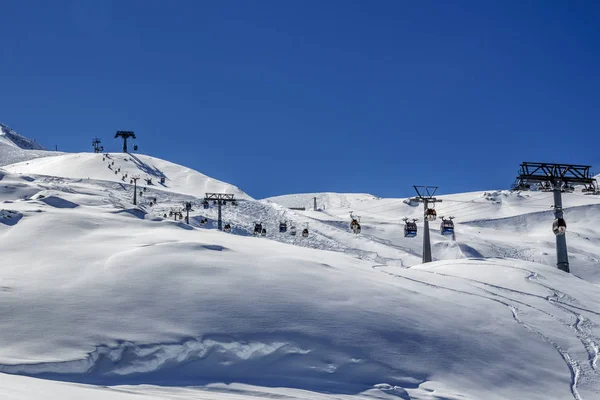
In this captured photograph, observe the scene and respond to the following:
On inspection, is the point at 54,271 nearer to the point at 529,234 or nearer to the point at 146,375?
the point at 146,375

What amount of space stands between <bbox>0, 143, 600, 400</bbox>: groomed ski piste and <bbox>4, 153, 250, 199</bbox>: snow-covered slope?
62.2 m

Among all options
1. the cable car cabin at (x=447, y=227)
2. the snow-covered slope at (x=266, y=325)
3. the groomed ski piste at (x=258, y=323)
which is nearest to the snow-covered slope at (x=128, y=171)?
the cable car cabin at (x=447, y=227)

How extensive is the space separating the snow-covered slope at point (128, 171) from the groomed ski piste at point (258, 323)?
62159mm

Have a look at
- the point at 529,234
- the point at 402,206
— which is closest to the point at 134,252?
the point at 529,234

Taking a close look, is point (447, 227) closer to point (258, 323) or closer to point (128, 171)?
point (258, 323)

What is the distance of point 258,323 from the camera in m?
11.1

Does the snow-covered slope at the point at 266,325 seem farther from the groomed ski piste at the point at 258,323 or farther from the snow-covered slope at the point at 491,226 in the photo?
the snow-covered slope at the point at 491,226

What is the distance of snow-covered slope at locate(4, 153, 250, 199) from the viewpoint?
81000mm

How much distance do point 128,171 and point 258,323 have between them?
3166 inches

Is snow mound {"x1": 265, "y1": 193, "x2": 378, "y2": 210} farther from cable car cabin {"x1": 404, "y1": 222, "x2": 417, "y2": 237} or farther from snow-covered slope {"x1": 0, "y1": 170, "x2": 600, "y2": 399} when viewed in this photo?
snow-covered slope {"x1": 0, "y1": 170, "x2": 600, "y2": 399}

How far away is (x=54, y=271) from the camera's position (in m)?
12.7

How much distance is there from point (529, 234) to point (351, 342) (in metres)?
74.3

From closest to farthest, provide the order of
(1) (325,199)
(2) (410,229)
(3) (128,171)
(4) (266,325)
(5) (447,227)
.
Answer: (4) (266,325)
(2) (410,229)
(5) (447,227)
(3) (128,171)
(1) (325,199)

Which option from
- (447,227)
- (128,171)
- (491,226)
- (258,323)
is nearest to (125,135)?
(128,171)
